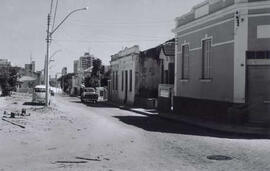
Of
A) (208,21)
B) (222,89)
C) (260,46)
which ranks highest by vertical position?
(208,21)

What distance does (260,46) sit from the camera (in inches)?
765

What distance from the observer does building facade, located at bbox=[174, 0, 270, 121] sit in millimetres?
→ 19469

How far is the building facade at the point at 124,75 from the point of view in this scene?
140 ft

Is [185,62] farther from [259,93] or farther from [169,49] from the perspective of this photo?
[259,93]

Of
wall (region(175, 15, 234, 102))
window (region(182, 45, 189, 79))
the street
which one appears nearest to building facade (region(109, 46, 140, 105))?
window (region(182, 45, 189, 79))

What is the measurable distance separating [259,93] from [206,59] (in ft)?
16.1

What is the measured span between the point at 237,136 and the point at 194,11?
11230mm

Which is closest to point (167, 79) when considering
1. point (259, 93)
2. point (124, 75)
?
point (259, 93)

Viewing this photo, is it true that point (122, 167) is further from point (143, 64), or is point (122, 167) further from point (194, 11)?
point (143, 64)

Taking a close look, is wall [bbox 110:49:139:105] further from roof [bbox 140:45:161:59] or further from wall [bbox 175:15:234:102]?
wall [bbox 175:15:234:102]

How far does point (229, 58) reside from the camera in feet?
67.7

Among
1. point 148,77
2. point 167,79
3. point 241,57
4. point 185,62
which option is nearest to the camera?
point 241,57

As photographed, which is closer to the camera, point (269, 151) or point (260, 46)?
point (269, 151)

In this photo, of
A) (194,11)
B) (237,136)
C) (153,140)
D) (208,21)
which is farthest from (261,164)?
(194,11)
